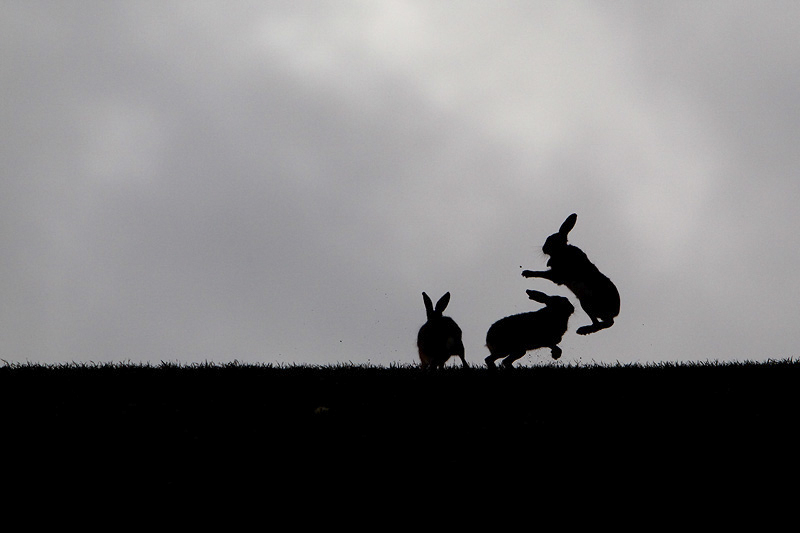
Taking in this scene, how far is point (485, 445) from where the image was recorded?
7098mm

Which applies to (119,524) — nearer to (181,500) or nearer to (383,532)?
(181,500)

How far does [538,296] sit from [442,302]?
5.00ft

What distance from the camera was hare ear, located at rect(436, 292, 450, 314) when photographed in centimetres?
1285

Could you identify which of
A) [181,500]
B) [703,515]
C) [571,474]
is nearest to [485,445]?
[571,474]

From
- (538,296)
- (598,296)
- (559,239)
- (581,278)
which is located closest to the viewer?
(538,296)

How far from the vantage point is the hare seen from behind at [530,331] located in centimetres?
1153

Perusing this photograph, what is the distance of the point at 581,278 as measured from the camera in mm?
12594

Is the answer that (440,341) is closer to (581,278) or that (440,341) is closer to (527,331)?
(527,331)

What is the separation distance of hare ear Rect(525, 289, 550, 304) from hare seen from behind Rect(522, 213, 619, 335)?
72 centimetres

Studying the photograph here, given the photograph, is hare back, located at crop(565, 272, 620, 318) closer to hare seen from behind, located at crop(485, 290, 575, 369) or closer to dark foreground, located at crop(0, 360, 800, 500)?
hare seen from behind, located at crop(485, 290, 575, 369)

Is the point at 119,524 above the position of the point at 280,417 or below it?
below

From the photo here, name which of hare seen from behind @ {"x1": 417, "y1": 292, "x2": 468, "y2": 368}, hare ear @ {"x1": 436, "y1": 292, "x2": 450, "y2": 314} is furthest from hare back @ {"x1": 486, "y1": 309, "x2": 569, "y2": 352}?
hare ear @ {"x1": 436, "y1": 292, "x2": 450, "y2": 314}

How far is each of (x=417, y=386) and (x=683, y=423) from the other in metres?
2.55

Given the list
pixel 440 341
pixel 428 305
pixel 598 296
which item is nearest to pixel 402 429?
pixel 440 341
